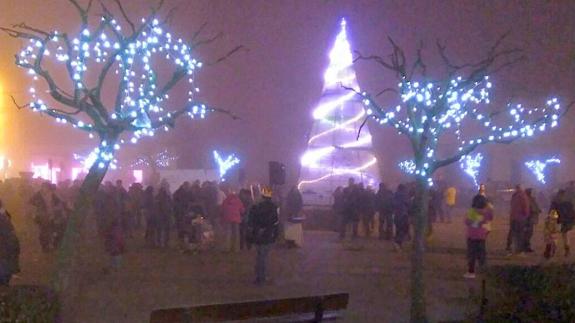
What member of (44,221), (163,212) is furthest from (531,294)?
(163,212)

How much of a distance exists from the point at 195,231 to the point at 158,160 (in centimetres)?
4628

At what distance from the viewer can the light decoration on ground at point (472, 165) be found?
61.6 meters

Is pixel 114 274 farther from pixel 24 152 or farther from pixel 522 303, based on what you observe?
pixel 24 152

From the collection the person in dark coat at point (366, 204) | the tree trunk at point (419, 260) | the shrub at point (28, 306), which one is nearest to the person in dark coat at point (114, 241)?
the tree trunk at point (419, 260)

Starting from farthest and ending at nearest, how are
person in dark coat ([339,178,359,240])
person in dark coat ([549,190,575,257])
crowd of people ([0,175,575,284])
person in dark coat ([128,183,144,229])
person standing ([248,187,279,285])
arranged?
person in dark coat ([339,178,359,240]) → person in dark coat ([128,183,144,229]) → person in dark coat ([549,190,575,257]) → crowd of people ([0,175,575,284]) → person standing ([248,187,279,285])

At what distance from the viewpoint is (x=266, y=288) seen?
593 inches

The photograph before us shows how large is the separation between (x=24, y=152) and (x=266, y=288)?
5746cm

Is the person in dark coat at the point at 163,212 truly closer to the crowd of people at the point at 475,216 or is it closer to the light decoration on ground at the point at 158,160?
the crowd of people at the point at 475,216

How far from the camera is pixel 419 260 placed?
38.7 ft

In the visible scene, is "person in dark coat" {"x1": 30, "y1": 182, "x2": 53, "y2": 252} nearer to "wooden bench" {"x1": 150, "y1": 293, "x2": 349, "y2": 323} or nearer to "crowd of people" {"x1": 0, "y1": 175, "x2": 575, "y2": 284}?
"crowd of people" {"x1": 0, "y1": 175, "x2": 575, "y2": 284}

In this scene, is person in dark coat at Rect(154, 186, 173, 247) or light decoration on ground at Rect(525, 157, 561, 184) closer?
person in dark coat at Rect(154, 186, 173, 247)

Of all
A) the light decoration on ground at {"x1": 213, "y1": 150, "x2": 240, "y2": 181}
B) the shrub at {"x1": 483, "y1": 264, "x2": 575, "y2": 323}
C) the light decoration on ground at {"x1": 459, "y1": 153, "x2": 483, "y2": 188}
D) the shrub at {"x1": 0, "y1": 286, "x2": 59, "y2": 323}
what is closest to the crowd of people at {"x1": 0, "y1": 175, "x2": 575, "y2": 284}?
the shrub at {"x1": 483, "y1": 264, "x2": 575, "y2": 323}

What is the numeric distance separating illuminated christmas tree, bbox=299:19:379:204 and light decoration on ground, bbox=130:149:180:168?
24438mm

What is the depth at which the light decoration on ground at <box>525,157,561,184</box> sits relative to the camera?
6306cm
